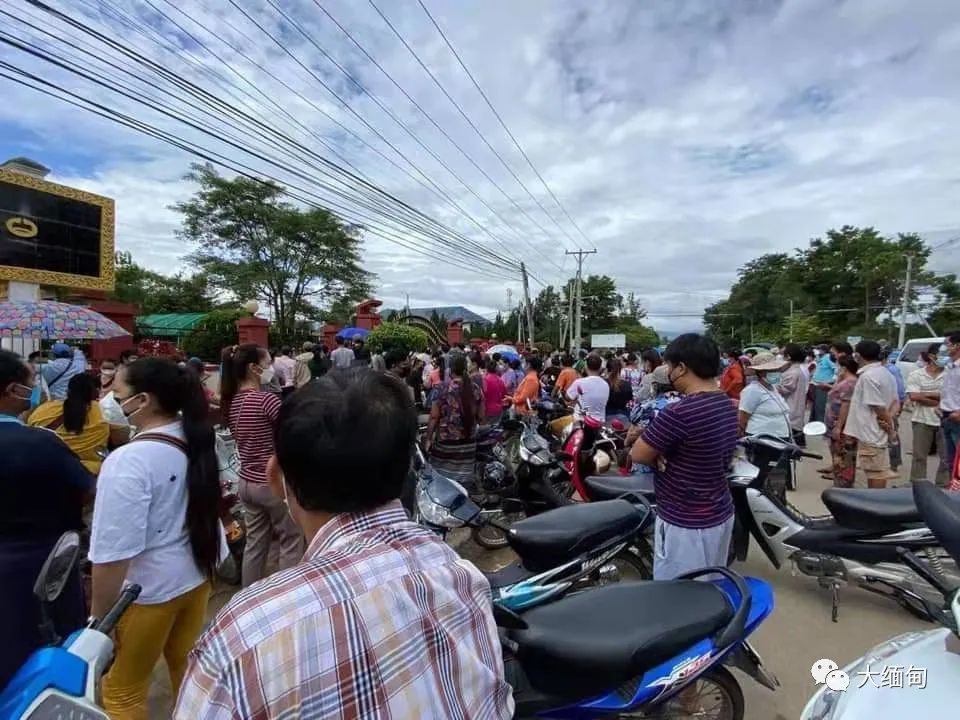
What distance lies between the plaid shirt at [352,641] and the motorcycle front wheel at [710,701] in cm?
151

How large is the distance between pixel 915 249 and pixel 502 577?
47658mm

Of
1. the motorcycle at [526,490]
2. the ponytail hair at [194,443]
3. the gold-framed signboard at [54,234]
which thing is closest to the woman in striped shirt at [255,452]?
the ponytail hair at [194,443]

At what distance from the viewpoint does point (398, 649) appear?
0.78m

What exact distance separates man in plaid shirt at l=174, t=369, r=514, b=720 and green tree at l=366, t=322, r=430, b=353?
1670 cm

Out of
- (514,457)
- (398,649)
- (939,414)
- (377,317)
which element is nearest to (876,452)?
(939,414)

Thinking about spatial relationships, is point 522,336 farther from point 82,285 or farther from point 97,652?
point 97,652

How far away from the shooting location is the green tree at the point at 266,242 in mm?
23297

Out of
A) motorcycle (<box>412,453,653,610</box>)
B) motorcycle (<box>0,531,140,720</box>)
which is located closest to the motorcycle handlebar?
motorcycle (<box>0,531,140,720</box>)

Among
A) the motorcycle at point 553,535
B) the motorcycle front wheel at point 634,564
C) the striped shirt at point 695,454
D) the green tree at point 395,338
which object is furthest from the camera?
the green tree at point 395,338

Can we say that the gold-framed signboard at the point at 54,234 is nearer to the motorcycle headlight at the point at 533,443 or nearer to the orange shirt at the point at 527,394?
the orange shirt at the point at 527,394

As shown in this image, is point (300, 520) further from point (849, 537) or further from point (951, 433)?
point (951, 433)

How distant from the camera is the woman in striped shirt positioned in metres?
3.01

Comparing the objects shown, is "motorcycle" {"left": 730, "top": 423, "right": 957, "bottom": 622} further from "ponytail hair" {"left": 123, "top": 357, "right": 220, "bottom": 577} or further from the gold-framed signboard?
the gold-framed signboard

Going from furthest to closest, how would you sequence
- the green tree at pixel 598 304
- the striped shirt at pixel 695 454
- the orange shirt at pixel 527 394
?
1. the green tree at pixel 598 304
2. the orange shirt at pixel 527 394
3. the striped shirt at pixel 695 454
